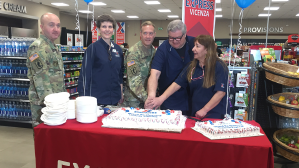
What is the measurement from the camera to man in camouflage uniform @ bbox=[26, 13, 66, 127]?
2.46 m

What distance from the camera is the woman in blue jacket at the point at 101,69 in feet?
8.53

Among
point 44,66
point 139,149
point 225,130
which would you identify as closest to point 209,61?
point 225,130

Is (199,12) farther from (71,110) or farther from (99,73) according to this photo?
(71,110)

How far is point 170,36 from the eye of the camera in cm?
236

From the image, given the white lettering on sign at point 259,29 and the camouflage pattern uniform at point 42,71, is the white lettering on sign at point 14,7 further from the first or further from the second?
the white lettering on sign at point 259,29

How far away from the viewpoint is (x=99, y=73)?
2.63 m

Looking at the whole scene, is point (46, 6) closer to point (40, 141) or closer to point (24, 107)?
point (24, 107)

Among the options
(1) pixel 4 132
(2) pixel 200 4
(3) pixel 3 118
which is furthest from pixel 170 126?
(3) pixel 3 118

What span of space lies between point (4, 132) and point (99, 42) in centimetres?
333

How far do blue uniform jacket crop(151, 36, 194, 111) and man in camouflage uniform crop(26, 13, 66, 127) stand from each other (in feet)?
3.75

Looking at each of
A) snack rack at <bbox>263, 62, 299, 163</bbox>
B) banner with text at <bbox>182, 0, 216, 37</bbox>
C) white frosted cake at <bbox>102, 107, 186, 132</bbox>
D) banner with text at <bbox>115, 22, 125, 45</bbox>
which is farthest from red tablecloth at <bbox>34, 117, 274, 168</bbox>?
banner with text at <bbox>115, 22, 125, 45</bbox>

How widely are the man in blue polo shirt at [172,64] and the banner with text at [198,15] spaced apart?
993 millimetres

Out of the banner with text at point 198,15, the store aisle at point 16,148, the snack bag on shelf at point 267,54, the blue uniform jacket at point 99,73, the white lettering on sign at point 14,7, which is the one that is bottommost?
the store aisle at point 16,148

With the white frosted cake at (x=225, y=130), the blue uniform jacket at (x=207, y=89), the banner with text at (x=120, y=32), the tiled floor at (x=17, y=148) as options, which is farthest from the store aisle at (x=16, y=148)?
the banner with text at (x=120, y=32)
